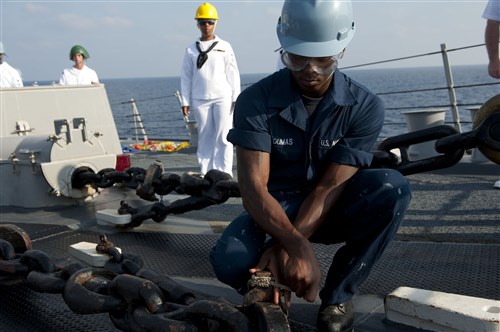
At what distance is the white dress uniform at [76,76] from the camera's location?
7805 mm

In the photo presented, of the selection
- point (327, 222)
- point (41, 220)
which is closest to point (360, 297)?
point (327, 222)

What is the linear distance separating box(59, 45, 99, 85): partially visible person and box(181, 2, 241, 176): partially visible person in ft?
7.26

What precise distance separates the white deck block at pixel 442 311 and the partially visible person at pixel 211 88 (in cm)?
381

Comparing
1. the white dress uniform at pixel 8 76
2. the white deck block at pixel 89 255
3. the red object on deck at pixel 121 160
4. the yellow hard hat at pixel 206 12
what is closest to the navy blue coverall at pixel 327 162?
the white deck block at pixel 89 255

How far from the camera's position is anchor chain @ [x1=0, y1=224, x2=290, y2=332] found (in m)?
1.76

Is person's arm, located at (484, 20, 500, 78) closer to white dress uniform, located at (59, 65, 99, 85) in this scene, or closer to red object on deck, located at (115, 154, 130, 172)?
red object on deck, located at (115, 154, 130, 172)

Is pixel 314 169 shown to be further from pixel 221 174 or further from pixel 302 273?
pixel 221 174

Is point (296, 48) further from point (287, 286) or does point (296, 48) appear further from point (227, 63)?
point (227, 63)

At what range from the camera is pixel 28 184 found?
484 cm

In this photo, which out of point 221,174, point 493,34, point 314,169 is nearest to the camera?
point 314,169

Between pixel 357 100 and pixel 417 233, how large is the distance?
5.25 feet

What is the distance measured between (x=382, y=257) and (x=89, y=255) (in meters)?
1.52

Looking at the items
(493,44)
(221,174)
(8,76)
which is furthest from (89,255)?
(8,76)

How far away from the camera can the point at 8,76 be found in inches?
311
